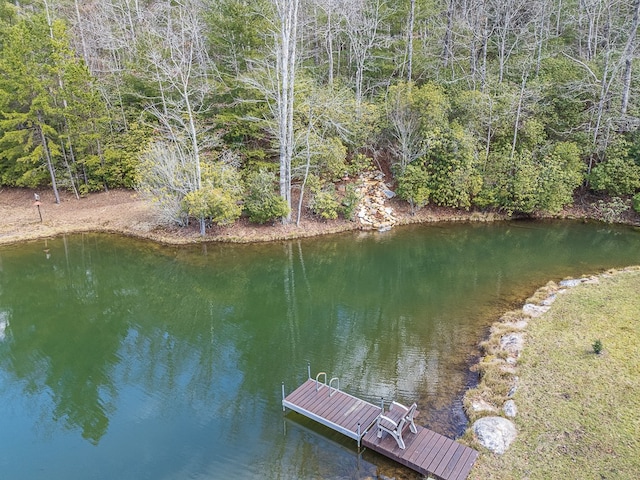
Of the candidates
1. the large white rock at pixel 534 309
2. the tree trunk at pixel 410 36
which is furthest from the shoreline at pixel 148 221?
the large white rock at pixel 534 309

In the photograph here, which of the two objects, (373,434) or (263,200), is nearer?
(373,434)

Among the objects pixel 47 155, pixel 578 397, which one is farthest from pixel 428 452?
pixel 47 155

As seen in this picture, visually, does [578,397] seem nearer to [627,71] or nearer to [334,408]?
[334,408]

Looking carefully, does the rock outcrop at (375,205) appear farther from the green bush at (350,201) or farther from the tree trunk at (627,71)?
the tree trunk at (627,71)

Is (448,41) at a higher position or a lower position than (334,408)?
higher

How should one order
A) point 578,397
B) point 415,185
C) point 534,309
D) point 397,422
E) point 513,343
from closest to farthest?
1. point 397,422
2. point 578,397
3. point 513,343
4. point 534,309
5. point 415,185

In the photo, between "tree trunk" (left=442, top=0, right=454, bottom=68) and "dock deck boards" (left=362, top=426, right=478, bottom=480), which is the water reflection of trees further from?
"tree trunk" (left=442, top=0, right=454, bottom=68)
